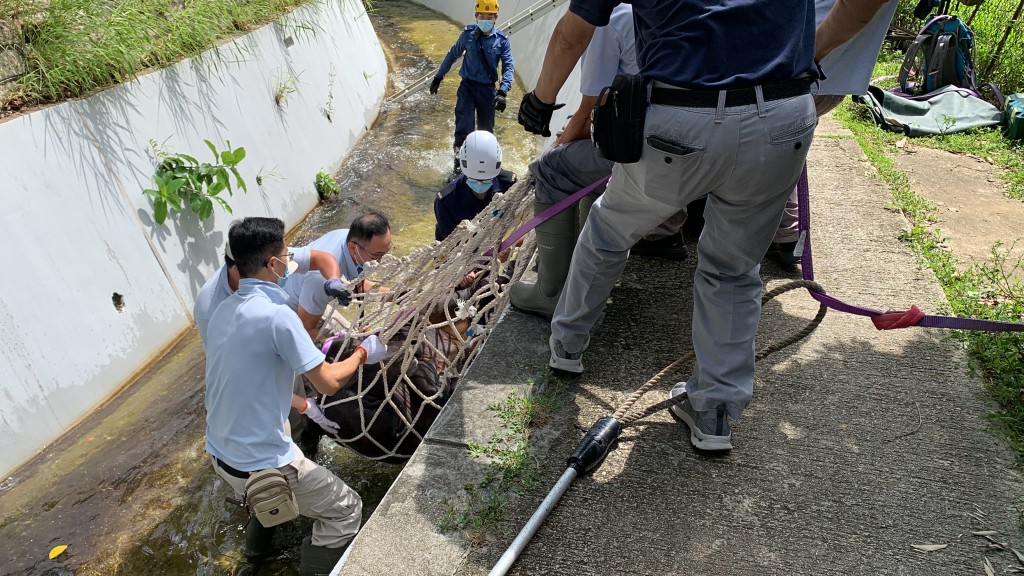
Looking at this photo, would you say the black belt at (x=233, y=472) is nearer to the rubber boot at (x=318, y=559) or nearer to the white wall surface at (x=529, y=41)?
the rubber boot at (x=318, y=559)

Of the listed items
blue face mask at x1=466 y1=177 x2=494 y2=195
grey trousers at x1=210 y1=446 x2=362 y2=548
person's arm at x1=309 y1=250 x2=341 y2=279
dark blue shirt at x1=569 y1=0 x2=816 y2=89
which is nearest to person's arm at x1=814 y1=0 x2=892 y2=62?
dark blue shirt at x1=569 y1=0 x2=816 y2=89

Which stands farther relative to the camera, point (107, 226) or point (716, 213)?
point (107, 226)

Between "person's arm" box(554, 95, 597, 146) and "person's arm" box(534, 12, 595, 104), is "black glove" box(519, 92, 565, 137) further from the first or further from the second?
"person's arm" box(554, 95, 597, 146)

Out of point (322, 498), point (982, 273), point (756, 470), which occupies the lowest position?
point (982, 273)

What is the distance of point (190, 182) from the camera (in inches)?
180

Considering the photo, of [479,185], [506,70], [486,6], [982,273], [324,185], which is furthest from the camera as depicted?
[506,70]

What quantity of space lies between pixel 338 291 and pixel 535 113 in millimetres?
1258

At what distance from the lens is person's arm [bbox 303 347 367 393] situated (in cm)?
243

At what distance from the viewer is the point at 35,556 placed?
3.02 metres

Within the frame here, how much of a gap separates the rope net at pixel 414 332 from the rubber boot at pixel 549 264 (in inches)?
5.1

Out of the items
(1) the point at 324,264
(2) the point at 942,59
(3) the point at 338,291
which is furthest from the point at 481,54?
(3) the point at 338,291

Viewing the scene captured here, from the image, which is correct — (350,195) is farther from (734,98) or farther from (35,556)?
(734,98)

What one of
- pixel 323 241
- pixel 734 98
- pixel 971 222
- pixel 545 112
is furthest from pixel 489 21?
pixel 734 98

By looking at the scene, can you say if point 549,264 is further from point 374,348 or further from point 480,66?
point 480,66
